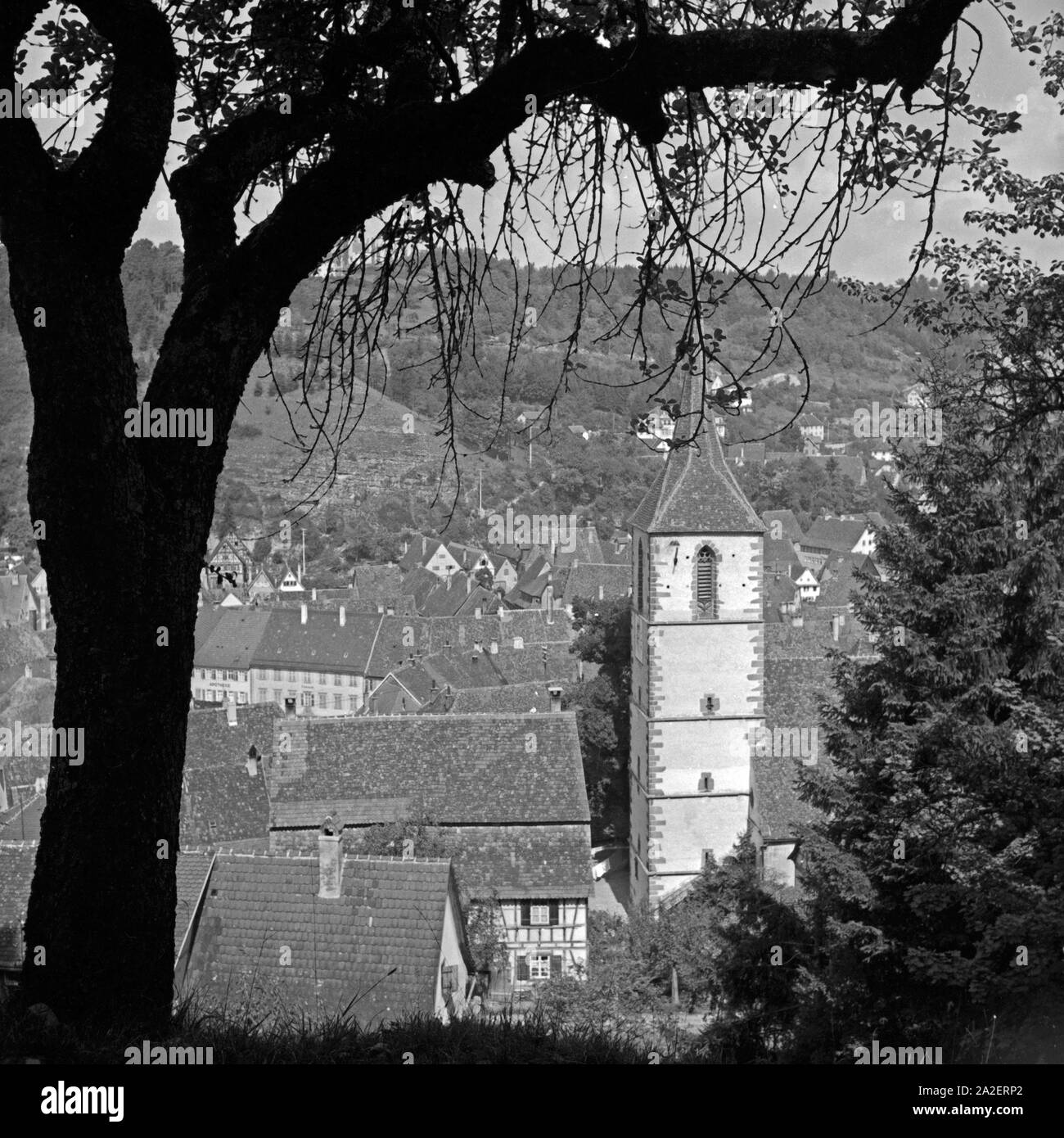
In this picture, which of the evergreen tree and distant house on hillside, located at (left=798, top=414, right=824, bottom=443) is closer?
the evergreen tree

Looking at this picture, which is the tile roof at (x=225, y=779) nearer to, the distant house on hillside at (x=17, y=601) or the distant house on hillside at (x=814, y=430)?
the distant house on hillside at (x=17, y=601)

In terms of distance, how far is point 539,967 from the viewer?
25594 mm

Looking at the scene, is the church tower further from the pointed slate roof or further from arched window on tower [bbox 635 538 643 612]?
arched window on tower [bbox 635 538 643 612]

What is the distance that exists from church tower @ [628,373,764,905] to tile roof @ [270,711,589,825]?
429 cm

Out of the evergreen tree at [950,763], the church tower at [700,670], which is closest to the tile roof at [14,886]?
the evergreen tree at [950,763]

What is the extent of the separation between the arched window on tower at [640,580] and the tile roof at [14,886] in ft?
59.3

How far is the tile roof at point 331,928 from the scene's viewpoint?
14586mm

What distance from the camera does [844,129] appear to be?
465cm

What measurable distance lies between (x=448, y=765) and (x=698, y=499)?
9884 mm

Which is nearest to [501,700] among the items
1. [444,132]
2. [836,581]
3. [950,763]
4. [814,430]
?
[950,763]

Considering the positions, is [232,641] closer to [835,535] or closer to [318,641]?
[318,641]

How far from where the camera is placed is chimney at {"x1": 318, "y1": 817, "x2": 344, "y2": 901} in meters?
15.5

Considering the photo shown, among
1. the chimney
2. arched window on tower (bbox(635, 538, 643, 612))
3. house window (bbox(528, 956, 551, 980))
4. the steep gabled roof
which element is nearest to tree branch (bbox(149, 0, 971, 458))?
the chimney

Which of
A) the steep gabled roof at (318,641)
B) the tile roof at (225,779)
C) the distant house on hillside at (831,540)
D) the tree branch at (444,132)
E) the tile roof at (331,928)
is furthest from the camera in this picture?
the distant house on hillside at (831,540)
